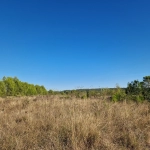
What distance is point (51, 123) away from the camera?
4965mm

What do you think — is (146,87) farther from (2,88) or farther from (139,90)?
(2,88)

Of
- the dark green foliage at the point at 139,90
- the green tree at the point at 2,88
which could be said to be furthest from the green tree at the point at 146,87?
the green tree at the point at 2,88

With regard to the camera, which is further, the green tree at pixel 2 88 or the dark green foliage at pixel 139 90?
the green tree at pixel 2 88

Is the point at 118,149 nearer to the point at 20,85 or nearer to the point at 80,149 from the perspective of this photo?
the point at 80,149

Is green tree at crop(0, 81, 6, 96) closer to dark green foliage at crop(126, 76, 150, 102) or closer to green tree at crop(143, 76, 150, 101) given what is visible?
dark green foliage at crop(126, 76, 150, 102)

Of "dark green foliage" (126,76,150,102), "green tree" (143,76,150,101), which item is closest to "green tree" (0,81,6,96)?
"dark green foliage" (126,76,150,102)

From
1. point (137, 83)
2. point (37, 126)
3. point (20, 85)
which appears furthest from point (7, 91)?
point (37, 126)

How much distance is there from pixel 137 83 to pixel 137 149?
29.0ft

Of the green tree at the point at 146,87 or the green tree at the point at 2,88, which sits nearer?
the green tree at the point at 146,87

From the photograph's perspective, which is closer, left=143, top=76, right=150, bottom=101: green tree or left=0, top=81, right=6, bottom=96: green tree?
left=143, top=76, right=150, bottom=101: green tree

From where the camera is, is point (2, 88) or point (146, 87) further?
point (2, 88)

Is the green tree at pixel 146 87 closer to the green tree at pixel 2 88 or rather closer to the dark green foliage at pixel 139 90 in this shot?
the dark green foliage at pixel 139 90

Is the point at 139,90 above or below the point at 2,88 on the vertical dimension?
below

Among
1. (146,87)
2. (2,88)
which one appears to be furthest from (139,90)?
(2,88)
